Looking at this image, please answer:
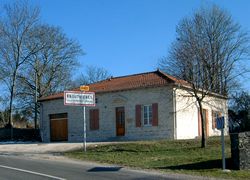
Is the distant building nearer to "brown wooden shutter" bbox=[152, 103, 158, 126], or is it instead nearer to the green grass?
"brown wooden shutter" bbox=[152, 103, 158, 126]

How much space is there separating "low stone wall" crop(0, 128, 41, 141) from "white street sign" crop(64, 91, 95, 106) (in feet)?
62.7

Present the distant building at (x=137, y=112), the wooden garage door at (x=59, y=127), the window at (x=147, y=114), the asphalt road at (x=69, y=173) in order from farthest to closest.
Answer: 1. the wooden garage door at (x=59, y=127)
2. the window at (x=147, y=114)
3. the distant building at (x=137, y=112)
4. the asphalt road at (x=69, y=173)

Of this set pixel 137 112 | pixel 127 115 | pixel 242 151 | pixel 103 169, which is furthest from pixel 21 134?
pixel 242 151

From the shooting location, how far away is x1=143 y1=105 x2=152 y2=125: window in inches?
1318

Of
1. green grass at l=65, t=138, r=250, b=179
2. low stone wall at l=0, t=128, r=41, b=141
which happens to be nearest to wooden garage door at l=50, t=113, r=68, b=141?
low stone wall at l=0, t=128, r=41, b=141

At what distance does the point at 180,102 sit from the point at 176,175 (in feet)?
56.8

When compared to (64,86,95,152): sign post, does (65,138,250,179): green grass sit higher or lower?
lower

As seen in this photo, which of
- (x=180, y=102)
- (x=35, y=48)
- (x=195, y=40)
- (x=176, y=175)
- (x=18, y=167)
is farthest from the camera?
(x=35, y=48)

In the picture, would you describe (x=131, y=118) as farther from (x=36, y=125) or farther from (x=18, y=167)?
(x=36, y=125)

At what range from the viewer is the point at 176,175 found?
1631cm

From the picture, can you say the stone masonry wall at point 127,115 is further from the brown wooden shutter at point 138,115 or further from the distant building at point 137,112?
the brown wooden shutter at point 138,115

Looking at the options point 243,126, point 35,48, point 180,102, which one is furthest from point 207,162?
point 35,48

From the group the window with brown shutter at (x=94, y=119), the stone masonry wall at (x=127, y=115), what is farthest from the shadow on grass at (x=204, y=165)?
the window with brown shutter at (x=94, y=119)

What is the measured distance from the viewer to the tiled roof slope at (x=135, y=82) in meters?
33.1
